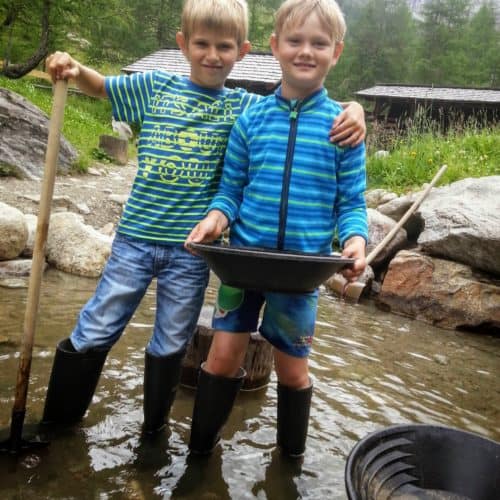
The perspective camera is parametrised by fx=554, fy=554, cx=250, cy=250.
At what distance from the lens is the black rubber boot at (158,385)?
217cm

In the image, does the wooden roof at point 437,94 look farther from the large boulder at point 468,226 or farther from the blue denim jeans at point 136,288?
the blue denim jeans at point 136,288

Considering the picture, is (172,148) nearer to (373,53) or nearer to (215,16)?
(215,16)

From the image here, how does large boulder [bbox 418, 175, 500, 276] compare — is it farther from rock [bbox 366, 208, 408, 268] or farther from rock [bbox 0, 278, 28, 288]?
rock [bbox 0, 278, 28, 288]

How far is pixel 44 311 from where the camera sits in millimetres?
3852

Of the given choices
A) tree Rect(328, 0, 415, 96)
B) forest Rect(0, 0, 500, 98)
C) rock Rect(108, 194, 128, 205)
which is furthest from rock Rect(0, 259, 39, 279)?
tree Rect(328, 0, 415, 96)

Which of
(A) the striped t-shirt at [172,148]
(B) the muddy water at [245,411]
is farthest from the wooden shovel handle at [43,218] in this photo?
(B) the muddy water at [245,411]

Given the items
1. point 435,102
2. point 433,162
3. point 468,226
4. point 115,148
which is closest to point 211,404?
point 468,226

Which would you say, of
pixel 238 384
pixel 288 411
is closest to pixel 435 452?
pixel 288 411

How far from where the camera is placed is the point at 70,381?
83.4 inches

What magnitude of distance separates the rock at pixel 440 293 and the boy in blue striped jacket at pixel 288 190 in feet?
12.1

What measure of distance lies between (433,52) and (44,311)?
124 feet

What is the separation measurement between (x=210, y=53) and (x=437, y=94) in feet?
61.5

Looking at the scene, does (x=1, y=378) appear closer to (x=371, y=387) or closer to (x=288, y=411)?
(x=288, y=411)

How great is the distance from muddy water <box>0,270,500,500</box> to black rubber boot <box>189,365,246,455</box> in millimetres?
123
